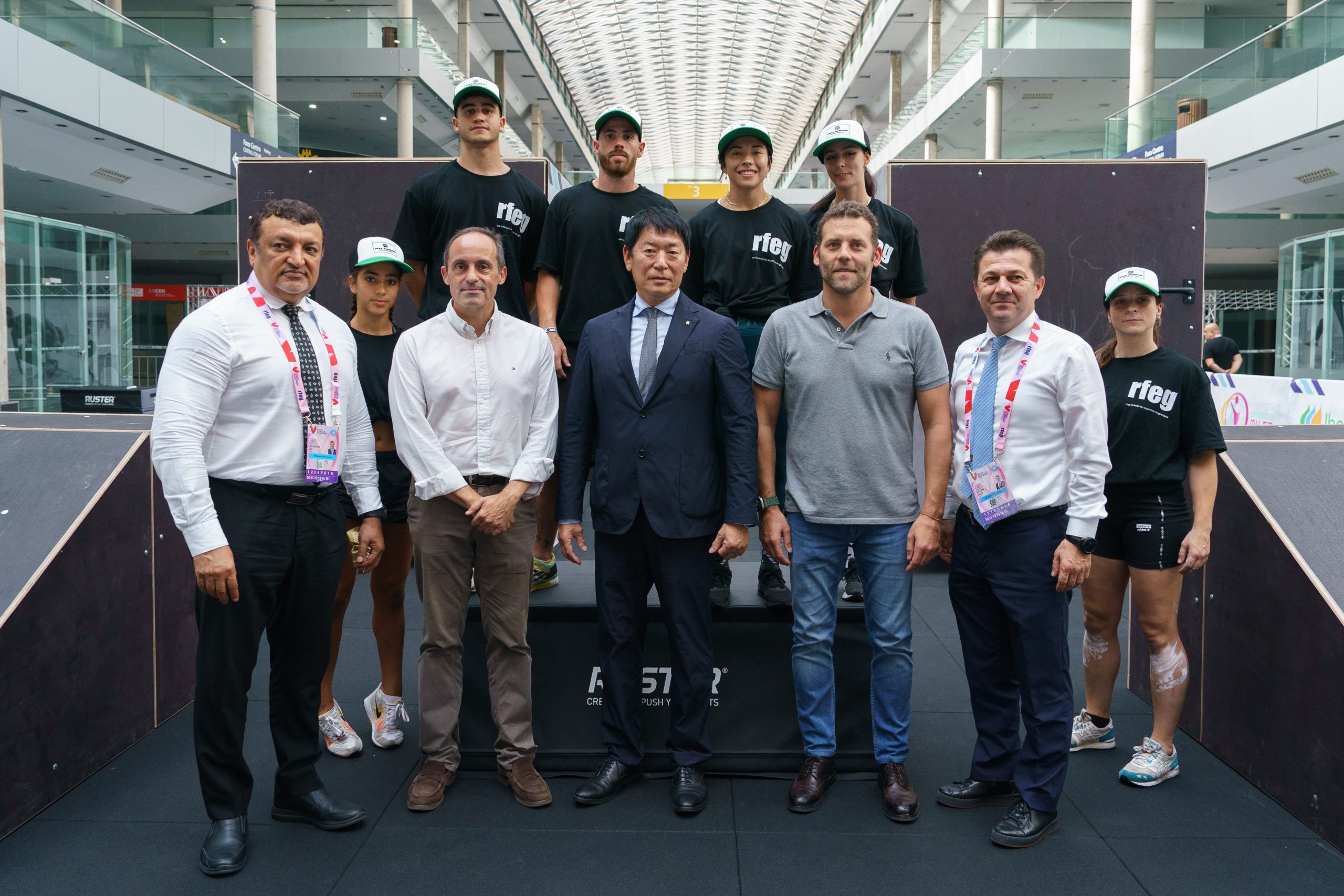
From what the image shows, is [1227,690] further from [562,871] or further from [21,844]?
[21,844]

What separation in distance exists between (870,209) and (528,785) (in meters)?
2.49

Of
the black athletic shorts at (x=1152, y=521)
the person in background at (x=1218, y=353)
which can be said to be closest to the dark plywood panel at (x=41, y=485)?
the black athletic shorts at (x=1152, y=521)

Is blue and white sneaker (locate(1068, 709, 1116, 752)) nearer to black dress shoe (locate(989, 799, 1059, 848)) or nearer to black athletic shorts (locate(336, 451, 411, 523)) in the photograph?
black dress shoe (locate(989, 799, 1059, 848))

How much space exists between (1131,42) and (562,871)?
20980mm

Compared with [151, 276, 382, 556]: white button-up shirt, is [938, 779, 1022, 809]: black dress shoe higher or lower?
lower

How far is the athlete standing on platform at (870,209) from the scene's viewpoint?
3779 mm

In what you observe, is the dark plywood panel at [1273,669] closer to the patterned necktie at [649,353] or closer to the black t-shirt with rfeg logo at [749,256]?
the black t-shirt with rfeg logo at [749,256]

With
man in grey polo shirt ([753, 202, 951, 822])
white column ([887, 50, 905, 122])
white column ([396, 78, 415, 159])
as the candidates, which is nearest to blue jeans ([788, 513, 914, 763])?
man in grey polo shirt ([753, 202, 951, 822])

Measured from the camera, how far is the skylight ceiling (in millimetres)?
31109

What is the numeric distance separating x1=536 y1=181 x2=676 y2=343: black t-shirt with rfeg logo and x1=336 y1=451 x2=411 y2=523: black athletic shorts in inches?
32.7

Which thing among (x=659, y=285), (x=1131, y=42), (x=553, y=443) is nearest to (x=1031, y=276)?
(x=659, y=285)

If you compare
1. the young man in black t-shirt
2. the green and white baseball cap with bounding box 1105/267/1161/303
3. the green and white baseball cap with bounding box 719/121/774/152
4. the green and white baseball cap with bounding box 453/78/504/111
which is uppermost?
the green and white baseball cap with bounding box 453/78/504/111

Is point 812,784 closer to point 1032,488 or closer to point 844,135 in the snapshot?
point 1032,488

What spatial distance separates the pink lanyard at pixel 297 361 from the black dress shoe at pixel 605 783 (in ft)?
4.94
